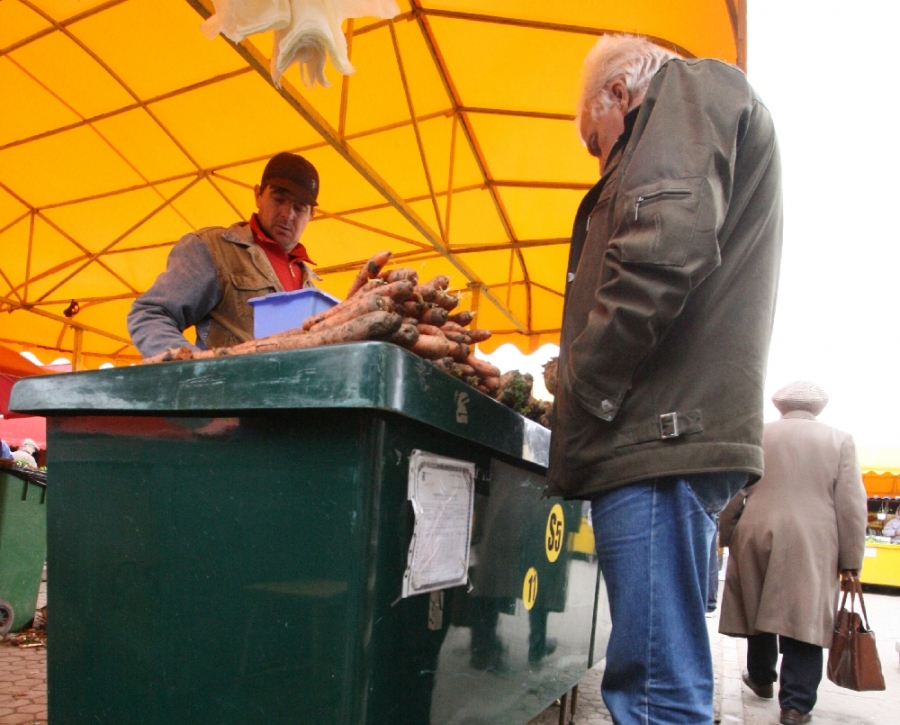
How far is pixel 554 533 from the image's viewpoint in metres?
2.31

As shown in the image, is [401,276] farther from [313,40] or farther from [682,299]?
[313,40]

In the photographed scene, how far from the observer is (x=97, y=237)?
7.38m

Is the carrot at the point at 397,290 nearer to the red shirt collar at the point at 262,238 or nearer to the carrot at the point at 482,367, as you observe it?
the carrot at the point at 482,367

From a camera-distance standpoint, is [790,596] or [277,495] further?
[790,596]

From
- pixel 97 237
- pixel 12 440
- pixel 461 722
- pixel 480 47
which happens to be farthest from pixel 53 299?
pixel 461 722

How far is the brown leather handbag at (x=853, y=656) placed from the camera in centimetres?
330

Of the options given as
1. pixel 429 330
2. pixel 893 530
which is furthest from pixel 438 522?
pixel 893 530

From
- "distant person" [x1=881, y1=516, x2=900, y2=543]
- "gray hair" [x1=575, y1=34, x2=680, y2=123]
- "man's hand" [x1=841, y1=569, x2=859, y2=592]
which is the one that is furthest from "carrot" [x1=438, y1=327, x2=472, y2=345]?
"distant person" [x1=881, y1=516, x2=900, y2=543]

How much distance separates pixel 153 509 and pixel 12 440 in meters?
12.8

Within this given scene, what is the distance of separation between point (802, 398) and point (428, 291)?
3.29m

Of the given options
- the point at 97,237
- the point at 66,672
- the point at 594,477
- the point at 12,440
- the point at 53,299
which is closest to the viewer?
the point at 594,477

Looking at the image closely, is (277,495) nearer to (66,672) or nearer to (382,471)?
(382,471)

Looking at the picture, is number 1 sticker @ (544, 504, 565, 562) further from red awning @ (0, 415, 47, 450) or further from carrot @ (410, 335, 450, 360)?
red awning @ (0, 415, 47, 450)

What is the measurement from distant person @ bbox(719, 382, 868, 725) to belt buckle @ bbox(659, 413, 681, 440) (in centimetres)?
290
